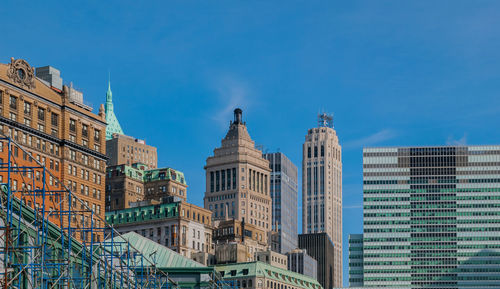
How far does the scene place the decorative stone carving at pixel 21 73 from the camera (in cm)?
17888

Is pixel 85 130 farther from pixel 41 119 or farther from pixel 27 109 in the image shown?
pixel 27 109

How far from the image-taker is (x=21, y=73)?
181 meters

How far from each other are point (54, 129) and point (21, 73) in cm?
1205

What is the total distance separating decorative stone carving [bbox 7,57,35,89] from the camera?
179 m

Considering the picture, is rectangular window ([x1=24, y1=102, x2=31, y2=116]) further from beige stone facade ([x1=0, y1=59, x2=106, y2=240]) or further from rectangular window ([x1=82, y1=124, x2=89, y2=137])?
rectangular window ([x1=82, y1=124, x2=89, y2=137])

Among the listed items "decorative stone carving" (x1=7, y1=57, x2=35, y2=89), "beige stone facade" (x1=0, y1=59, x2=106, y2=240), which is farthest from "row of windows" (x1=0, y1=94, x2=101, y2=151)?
"decorative stone carving" (x1=7, y1=57, x2=35, y2=89)

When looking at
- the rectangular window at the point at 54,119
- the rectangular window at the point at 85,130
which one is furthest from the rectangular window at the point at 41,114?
the rectangular window at the point at 85,130

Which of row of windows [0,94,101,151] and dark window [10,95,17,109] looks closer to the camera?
dark window [10,95,17,109]

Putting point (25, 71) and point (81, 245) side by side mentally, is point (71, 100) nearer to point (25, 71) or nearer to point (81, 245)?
point (25, 71)

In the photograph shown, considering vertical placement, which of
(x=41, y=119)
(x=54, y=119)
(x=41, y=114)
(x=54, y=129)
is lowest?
(x=54, y=129)

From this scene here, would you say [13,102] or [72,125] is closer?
[13,102]

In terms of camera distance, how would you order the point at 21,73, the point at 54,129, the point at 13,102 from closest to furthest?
1. the point at 13,102
2. the point at 21,73
3. the point at 54,129

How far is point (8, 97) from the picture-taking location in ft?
578

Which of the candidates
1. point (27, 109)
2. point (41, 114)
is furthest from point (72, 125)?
point (27, 109)
